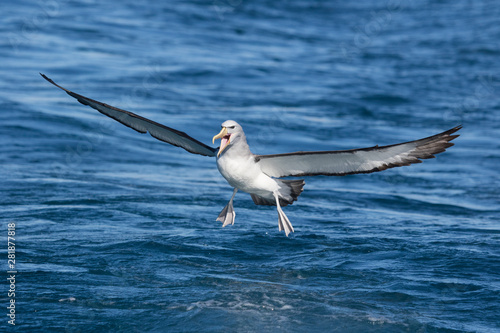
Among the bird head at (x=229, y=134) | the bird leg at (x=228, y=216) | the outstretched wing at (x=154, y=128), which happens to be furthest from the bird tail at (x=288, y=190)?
the bird head at (x=229, y=134)

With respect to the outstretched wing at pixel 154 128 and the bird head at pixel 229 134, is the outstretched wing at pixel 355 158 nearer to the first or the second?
the bird head at pixel 229 134

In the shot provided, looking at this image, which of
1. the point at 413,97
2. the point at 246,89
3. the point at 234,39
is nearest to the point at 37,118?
the point at 246,89

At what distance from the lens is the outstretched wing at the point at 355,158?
7.85m

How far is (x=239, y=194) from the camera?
1411 cm

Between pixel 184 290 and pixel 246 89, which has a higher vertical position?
pixel 246 89

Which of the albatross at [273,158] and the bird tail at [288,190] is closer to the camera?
the albatross at [273,158]

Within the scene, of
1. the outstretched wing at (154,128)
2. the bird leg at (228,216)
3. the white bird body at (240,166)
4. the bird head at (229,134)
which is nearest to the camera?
the bird head at (229,134)

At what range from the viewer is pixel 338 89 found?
26750mm

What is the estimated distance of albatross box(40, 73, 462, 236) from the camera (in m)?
8.01

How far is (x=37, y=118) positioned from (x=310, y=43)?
21.8 m

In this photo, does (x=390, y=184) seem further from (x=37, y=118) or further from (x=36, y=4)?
(x=36, y=4)

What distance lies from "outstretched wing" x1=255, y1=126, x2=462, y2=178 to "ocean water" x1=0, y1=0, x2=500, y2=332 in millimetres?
1315

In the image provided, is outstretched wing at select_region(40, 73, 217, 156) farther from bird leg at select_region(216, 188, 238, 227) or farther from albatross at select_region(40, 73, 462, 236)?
bird leg at select_region(216, 188, 238, 227)

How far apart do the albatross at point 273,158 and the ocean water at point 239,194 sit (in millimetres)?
1050
